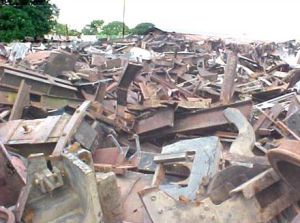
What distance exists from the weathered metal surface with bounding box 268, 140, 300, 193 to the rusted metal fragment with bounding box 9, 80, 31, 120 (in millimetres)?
2540

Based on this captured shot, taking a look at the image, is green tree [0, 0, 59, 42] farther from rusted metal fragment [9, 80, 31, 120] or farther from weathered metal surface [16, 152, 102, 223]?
weathered metal surface [16, 152, 102, 223]

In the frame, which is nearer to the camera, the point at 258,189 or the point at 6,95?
the point at 258,189

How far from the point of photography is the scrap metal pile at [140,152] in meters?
2.00

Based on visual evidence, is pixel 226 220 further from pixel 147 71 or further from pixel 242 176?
pixel 147 71

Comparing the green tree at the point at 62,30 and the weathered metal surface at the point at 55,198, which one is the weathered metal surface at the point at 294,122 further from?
the green tree at the point at 62,30

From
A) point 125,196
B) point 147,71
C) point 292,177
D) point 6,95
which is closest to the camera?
point 292,177

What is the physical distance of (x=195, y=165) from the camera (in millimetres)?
2654

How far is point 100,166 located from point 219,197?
3.24 feet

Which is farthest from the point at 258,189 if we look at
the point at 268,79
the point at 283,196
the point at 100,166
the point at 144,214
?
the point at 268,79

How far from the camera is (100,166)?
287 cm

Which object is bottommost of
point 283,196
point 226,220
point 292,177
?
point 226,220

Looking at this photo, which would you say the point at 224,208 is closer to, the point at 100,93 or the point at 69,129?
the point at 69,129

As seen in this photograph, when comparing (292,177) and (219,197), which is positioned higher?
(292,177)

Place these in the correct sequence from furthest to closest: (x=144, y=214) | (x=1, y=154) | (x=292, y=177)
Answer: (x=144, y=214) < (x=1, y=154) < (x=292, y=177)
